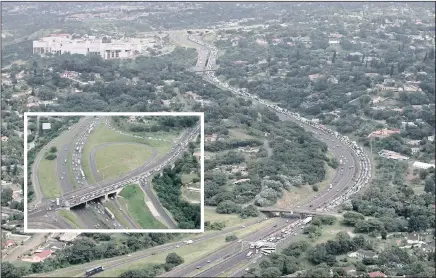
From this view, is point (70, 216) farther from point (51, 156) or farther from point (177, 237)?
point (177, 237)

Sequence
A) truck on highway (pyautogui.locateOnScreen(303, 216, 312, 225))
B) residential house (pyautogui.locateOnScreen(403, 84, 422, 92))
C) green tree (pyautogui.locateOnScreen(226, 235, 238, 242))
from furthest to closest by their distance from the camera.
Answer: residential house (pyautogui.locateOnScreen(403, 84, 422, 92))
truck on highway (pyautogui.locateOnScreen(303, 216, 312, 225))
green tree (pyautogui.locateOnScreen(226, 235, 238, 242))

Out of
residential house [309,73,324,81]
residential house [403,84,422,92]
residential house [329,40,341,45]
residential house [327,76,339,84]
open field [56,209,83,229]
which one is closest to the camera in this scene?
open field [56,209,83,229]

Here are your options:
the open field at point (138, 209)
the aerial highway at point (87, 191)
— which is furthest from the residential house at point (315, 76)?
the open field at point (138, 209)

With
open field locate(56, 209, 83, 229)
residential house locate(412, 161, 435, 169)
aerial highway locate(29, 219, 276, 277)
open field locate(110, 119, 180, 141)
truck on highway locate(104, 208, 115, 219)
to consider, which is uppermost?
open field locate(110, 119, 180, 141)

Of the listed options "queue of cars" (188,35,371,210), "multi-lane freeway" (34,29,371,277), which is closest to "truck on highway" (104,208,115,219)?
"multi-lane freeway" (34,29,371,277)

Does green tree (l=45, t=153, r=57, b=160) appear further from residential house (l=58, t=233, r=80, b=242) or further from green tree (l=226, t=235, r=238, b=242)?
green tree (l=226, t=235, r=238, b=242)

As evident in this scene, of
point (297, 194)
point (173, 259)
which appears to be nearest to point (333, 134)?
point (297, 194)

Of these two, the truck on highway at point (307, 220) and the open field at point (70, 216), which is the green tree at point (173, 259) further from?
the truck on highway at point (307, 220)

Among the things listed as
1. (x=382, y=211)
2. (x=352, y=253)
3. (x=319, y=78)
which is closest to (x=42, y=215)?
(x=352, y=253)
